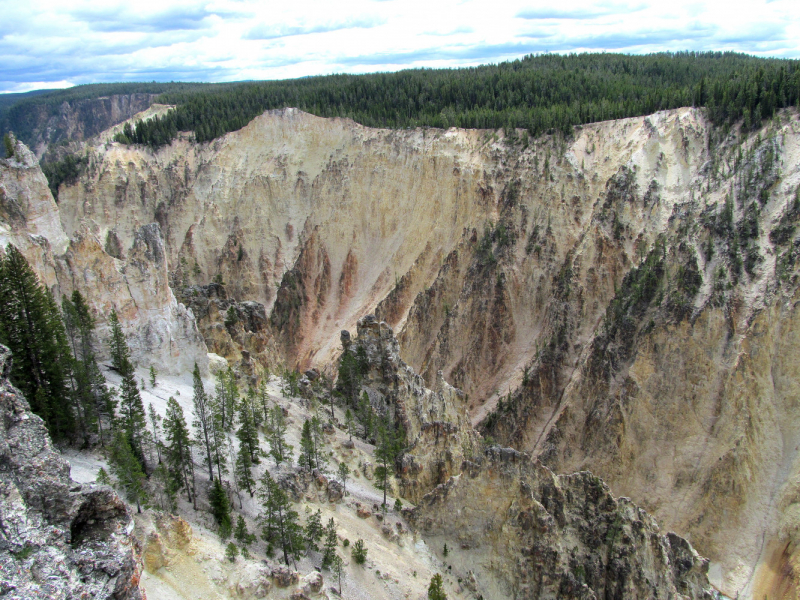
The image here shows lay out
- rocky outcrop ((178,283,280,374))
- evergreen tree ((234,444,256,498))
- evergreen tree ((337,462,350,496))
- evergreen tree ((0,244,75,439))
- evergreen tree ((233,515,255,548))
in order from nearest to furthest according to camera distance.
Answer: evergreen tree ((0,244,75,439)) < evergreen tree ((233,515,255,548)) < evergreen tree ((234,444,256,498)) < evergreen tree ((337,462,350,496)) < rocky outcrop ((178,283,280,374))

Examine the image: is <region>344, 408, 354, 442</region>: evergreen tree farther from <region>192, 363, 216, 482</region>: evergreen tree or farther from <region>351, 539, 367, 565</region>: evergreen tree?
<region>351, 539, 367, 565</region>: evergreen tree

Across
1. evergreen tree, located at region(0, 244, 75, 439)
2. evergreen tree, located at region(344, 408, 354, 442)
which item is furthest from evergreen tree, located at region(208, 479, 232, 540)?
evergreen tree, located at region(344, 408, 354, 442)

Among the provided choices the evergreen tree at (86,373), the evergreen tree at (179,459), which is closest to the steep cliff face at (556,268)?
the evergreen tree at (86,373)

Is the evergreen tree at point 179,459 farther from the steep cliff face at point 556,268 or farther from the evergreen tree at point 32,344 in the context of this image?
the steep cliff face at point 556,268

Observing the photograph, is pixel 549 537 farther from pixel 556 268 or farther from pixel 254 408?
pixel 556 268

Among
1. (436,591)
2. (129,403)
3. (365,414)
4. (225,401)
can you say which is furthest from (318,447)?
(436,591)
